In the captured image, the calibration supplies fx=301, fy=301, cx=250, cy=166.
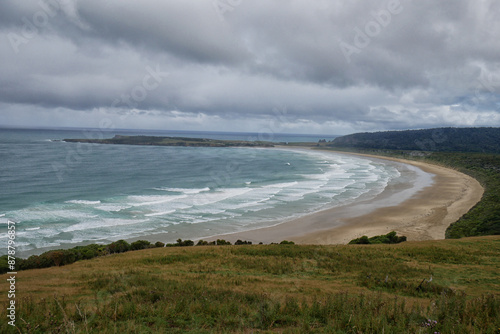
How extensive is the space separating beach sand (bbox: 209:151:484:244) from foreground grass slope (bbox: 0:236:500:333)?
7.89 meters

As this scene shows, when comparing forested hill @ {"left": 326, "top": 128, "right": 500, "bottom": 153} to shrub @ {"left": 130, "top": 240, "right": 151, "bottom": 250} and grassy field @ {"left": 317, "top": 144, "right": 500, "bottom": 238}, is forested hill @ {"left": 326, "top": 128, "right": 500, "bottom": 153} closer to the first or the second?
grassy field @ {"left": 317, "top": 144, "right": 500, "bottom": 238}

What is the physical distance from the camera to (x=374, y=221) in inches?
1336

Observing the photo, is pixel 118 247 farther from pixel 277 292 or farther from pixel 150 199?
pixel 150 199

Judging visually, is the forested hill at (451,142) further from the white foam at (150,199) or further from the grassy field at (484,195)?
the white foam at (150,199)

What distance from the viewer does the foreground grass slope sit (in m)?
6.38

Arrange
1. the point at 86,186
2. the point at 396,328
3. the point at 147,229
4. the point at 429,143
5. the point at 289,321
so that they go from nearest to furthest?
the point at 396,328, the point at 289,321, the point at 147,229, the point at 86,186, the point at 429,143

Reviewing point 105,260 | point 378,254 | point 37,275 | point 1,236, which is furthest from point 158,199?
point 378,254

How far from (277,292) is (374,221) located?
88.9 ft

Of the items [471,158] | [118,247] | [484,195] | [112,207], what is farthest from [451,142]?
[118,247]

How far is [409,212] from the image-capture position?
37844 millimetres

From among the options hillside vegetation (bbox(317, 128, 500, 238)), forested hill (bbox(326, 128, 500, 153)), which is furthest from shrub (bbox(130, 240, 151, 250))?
forested hill (bbox(326, 128, 500, 153))

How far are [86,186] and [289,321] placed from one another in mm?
50515

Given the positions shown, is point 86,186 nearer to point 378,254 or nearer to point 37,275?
point 37,275

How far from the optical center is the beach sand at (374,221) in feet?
93.7
